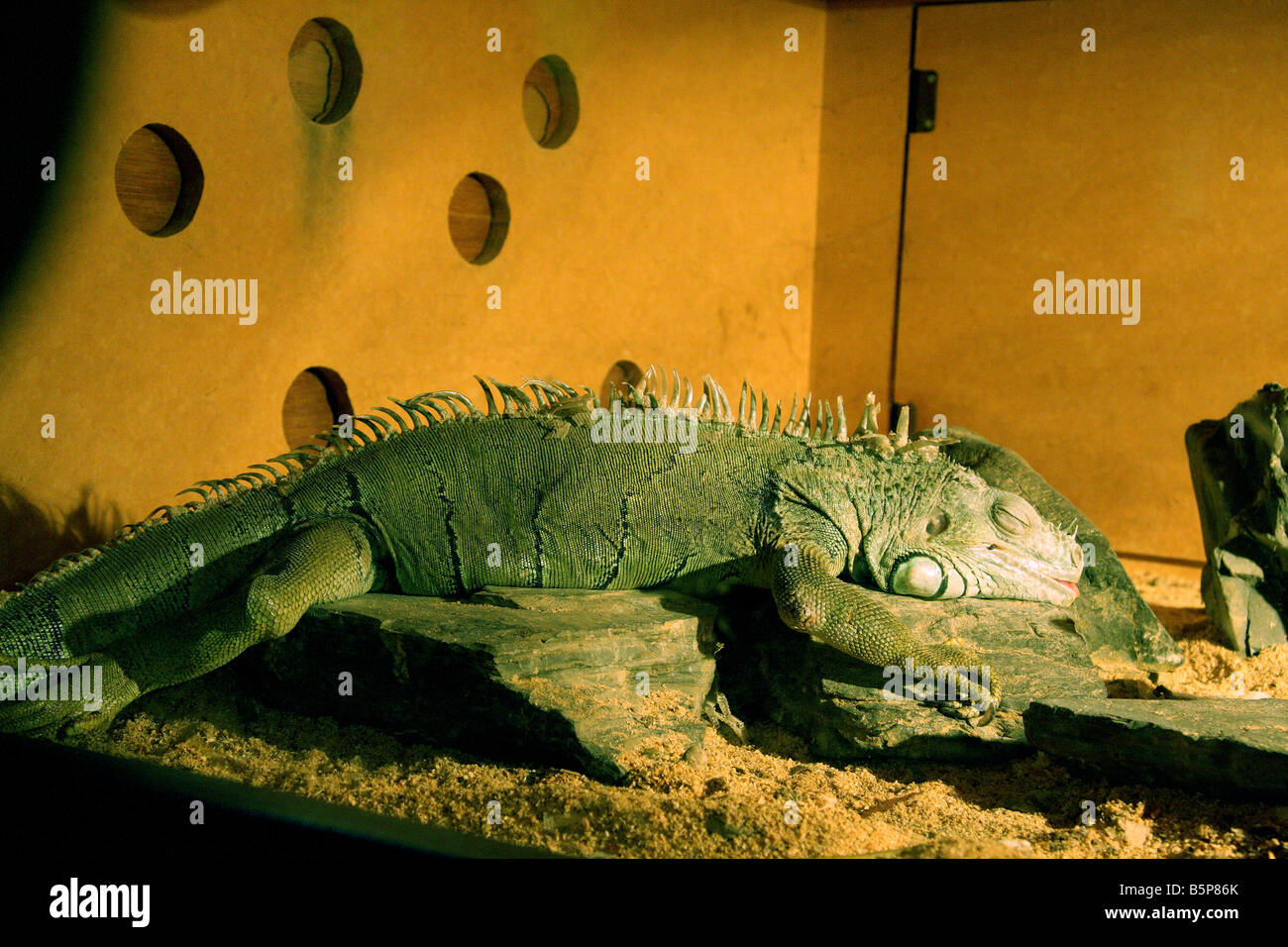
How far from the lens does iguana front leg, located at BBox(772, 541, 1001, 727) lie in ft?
12.2

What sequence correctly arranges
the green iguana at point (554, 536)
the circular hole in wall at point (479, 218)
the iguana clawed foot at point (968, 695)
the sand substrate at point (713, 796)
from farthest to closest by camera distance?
the circular hole in wall at point (479, 218) < the iguana clawed foot at point (968, 695) < the green iguana at point (554, 536) < the sand substrate at point (713, 796)

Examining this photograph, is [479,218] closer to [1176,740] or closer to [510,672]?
[510,672]

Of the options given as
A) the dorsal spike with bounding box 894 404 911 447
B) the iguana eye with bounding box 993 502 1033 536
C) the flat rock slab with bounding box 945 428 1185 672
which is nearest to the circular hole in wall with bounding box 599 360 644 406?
the flat rock slab with bounding box 945 428 1185 672

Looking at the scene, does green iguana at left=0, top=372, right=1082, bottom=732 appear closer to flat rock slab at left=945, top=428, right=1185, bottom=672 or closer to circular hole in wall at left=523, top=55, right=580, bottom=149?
flat rock slab at left=945, top=428, right=1185, bottom=672

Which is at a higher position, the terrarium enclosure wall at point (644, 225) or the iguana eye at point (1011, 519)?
the terrarium enclosure wall at point (644, 225)

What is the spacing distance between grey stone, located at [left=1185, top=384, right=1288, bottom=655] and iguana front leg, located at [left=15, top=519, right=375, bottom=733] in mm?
4282

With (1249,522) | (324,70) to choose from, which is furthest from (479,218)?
(1249,522)

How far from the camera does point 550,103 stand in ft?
20.6

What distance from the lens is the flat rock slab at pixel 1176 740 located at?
3074 mm

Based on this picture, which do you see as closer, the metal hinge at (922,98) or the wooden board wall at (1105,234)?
the wooden board wall at (1105,234)

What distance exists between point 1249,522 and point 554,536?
11.5 feet

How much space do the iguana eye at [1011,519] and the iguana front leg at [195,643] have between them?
2671 mm

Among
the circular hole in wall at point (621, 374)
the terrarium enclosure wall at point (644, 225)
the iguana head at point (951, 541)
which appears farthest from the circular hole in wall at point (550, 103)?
the iguana head at point (951, 541)

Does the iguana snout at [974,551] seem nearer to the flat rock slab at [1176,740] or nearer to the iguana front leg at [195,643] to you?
the flat rock slab at [1176,740]
